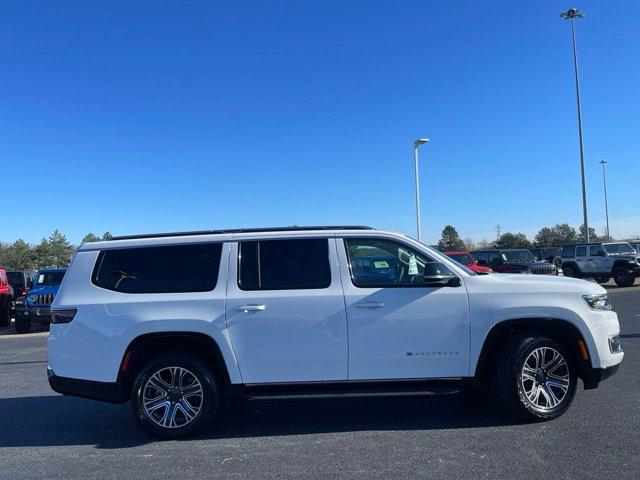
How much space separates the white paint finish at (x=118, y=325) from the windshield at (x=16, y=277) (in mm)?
19726

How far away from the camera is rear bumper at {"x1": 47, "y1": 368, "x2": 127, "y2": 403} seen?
16.6ft

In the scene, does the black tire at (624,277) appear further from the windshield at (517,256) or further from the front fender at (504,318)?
the front fender at (504,318)

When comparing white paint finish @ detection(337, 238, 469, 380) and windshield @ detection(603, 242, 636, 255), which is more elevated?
windshield @ detection(603, 242, 636, 255)

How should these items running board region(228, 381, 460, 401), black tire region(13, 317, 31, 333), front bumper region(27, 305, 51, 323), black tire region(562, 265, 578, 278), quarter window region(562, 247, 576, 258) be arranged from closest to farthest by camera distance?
running board region(228, 381, 460, 401) → front bumper region(27, 305, 51, 323) → black tire region(13, 317, 31, 333) → black tire region(562, 265, 578, 278) → quarter window region(562, 247, 576, 258)

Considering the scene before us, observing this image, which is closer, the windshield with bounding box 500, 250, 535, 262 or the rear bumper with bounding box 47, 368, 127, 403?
the rear bumper with bounding box 47, 368, 127, 403

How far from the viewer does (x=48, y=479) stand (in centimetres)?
428

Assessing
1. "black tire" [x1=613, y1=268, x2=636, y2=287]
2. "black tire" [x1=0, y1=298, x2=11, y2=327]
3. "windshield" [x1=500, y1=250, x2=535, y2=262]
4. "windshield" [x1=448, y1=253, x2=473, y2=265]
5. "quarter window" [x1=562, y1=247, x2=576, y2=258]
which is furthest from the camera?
"quarter window" [x1=562, y1=247, x2=576, y2=258]

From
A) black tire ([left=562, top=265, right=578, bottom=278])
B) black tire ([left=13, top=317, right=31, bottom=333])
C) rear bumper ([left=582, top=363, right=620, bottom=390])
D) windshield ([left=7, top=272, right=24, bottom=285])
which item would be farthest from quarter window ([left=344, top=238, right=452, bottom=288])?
windshield ([left=7, top=272, right=24, bottom=285])

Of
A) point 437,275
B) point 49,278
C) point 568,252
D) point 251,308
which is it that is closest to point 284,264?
point 251,308

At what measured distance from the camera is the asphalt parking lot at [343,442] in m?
4.25

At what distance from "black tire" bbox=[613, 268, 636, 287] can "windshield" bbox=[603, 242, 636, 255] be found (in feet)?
3.44

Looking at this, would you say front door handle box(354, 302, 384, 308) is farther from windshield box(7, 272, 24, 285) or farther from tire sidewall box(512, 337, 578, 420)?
windshield box(7, 272, 24, 285)

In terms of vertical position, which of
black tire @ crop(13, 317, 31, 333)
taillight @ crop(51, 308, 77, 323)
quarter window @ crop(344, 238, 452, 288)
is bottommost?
black tire @ crop(13, 317, 31, 333)

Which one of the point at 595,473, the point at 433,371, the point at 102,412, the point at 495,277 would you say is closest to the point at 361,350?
the point at 433,371
